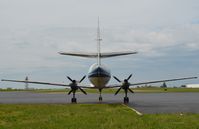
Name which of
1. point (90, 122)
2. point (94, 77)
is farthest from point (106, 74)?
point (90, 122)

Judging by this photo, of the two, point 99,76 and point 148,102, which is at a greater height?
point 99,76

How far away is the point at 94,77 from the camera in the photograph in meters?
40.8

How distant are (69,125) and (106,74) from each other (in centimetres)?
2376

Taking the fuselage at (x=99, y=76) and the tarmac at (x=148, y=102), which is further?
the fuselage at (x=99, y=76)

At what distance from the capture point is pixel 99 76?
133 ft

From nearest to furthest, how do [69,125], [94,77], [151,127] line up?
[151,127]
[69,125]
[94,77]

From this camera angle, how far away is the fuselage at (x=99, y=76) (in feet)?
133

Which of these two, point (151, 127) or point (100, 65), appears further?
point (100, 65)

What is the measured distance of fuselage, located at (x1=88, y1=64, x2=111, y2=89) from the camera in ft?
133

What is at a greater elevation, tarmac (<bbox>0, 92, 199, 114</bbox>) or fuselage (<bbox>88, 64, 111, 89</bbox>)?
fuselage (<bbox>88, 64, 111, 89</bbox>)

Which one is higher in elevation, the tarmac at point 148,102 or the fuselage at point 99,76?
the fuselage at point 99,76

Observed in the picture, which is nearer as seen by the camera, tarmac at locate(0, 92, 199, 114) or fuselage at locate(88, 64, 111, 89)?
tarmac at locate(0, 92, 199, 114)

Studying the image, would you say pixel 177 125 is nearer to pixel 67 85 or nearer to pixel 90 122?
pixel 90 122

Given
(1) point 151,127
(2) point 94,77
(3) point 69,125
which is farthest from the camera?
(2) point 94,77
